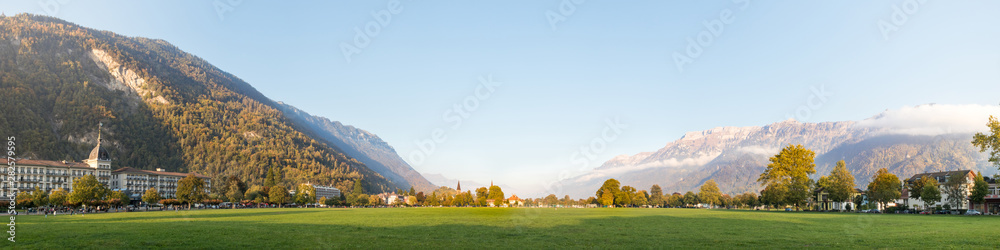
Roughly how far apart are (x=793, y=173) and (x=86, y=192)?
380 feet

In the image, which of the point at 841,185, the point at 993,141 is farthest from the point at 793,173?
the point at 993,141

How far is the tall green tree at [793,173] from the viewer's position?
9338 centimetres

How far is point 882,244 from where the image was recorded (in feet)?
77.3

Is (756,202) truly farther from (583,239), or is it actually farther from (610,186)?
(583,239)

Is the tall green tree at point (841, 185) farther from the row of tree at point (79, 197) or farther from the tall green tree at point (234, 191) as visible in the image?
the tall green tree at point (234, 191)

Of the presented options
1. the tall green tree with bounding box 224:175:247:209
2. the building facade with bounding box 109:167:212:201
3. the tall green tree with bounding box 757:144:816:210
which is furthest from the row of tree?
the tall green tree with bounding box 757:144:816:210

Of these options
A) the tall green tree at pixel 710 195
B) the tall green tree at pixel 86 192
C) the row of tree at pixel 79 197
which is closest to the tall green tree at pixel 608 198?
the tall green tree at pixel 710 195

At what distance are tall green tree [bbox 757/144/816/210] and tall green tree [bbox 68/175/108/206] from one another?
11111 cm

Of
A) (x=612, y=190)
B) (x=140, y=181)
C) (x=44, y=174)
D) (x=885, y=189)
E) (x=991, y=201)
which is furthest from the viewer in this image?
(x=612, y=190)

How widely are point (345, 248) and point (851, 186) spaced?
10177 centimetres

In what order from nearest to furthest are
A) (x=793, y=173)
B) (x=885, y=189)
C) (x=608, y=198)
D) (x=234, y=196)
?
(x=885, y=189) < (x=793, y=173) < (x=234, y=196) < (x=608, y=198)

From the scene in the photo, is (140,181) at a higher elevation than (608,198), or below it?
higher

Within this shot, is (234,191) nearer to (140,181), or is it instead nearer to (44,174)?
(140,181)

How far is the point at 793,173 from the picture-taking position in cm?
9419
